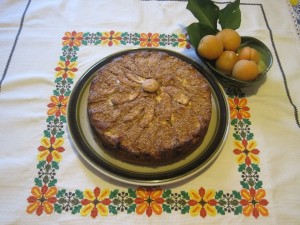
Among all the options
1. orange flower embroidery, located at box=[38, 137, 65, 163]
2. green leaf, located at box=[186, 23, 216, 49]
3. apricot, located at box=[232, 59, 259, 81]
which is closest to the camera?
orange flower embroidery, located at box=[38, 137, 65, 163]

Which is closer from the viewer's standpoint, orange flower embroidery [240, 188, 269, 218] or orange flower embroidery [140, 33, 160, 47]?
orange flower embroidery [240, 188, 269, 218]

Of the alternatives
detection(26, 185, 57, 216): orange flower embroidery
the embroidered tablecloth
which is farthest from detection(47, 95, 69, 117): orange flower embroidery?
detection(26, 185, 57, 216): orange flower embroidery

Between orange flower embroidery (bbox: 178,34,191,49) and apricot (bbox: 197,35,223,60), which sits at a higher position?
orange flower embroidery (bbox: 178,34,191,49)

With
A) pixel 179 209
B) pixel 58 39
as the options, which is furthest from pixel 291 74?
pixel 58 39

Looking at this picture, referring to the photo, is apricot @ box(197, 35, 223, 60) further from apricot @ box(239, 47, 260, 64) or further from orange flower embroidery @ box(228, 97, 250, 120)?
orange flower embroidery @ box(228, 97, 250, 120)

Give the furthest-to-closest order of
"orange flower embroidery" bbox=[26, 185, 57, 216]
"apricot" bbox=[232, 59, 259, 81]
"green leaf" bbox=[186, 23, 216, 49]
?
"green leaf" bbox=[186, 23, 216, 49]
"apricot" bbox=[232, 59, 259, 81]
"orange flower embroidery" bbox=[26, 185, 57, 216]

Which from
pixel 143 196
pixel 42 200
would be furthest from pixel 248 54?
pixel 42 200

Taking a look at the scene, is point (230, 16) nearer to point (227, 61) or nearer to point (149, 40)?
point (227, 61)

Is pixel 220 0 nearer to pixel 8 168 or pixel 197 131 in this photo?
pixel 197 131
